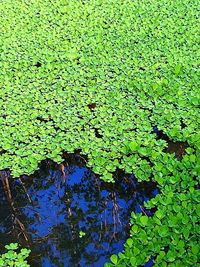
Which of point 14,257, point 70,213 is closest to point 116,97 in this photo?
point 70,213

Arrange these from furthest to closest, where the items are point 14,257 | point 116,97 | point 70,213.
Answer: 1. point 116,97
2. point 70,213
3. point 14,257

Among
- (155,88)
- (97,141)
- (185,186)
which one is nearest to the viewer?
(185,186)

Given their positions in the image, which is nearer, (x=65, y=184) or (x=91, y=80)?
(x=65, y=184)

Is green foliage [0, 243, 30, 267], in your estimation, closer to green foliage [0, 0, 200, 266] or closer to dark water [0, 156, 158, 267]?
dark water [0, 156, 158, 267]

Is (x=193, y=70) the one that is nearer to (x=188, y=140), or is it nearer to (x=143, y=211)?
(x=188, y=140)

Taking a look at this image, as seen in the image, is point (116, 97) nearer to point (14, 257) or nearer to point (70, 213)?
point (70, 213)

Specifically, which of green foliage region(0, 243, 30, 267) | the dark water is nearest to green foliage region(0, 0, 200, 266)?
the dark water

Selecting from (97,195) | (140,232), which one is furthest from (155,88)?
(140,232)
